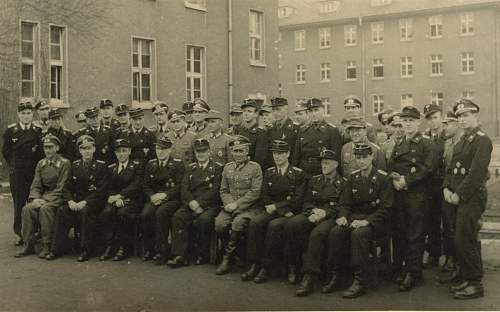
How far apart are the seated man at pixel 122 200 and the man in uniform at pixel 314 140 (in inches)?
74.1

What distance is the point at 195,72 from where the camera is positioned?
17.4 meters

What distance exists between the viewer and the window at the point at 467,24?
30559 millimetres

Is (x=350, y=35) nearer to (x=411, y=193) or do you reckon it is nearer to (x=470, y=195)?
(x=411, y=193)

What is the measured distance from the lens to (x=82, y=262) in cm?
660

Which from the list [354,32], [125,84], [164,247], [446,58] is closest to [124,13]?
[125,84]

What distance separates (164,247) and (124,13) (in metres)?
9.88

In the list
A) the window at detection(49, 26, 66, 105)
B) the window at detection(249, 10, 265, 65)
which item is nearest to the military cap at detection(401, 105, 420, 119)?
the window at detection(49, 26, 66, 105)

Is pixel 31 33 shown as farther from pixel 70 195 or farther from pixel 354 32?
pixel 354 32

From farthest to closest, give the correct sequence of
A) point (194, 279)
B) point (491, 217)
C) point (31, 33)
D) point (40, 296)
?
point (31, 33) → point (491, 217) → point (194, 279) → point (40, 296)

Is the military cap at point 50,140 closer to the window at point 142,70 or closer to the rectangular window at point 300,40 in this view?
the window at point 142,70

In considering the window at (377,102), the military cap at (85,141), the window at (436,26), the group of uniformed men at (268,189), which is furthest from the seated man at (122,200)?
the window at (377,102)

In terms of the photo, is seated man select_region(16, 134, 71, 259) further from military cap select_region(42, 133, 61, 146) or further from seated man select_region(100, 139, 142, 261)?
seated man select_region(100, 139, 142, 261)

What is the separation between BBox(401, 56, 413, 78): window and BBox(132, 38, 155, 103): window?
21.4 m

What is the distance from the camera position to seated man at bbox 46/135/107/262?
22.3ft
